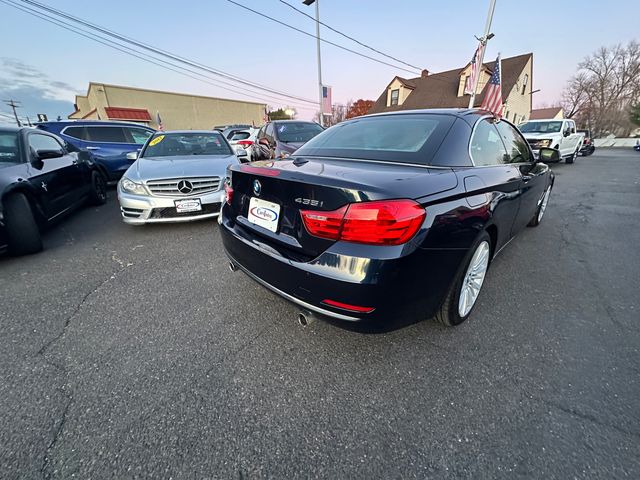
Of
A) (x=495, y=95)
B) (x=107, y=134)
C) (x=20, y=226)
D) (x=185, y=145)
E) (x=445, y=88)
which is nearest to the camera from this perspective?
(x=20, y=226)

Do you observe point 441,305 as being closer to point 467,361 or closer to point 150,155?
point 467,361

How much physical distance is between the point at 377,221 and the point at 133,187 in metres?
3.91

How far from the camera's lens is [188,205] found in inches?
156

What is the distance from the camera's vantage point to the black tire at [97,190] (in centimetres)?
571

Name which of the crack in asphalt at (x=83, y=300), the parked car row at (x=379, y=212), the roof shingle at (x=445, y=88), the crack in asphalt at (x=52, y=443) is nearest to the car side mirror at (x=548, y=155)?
the parked car row at (x=379, y=212)

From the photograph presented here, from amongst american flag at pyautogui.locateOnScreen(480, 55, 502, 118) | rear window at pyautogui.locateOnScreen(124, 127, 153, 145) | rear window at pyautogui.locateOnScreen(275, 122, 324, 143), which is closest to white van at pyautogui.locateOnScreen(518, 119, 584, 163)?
american flag at pyautogui.locateOnScreen(480, 55, 502, 118)

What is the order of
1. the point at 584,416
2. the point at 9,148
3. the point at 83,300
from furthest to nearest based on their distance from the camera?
the point at 9,148 → the point at 83,300 → the point at 584,416

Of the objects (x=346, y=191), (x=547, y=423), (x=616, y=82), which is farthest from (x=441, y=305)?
(x=616, y=82)

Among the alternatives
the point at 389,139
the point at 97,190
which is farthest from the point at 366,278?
the point at 97,190

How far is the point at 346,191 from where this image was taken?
1.44 m

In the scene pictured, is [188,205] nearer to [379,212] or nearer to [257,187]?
[257,187]

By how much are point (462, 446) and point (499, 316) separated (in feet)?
4.25

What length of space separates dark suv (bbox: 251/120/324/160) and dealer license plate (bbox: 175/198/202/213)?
3059 millimetres

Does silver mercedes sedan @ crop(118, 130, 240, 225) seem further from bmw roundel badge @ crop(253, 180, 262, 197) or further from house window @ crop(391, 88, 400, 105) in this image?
house window @ crop(391, 88, 400, 105)
